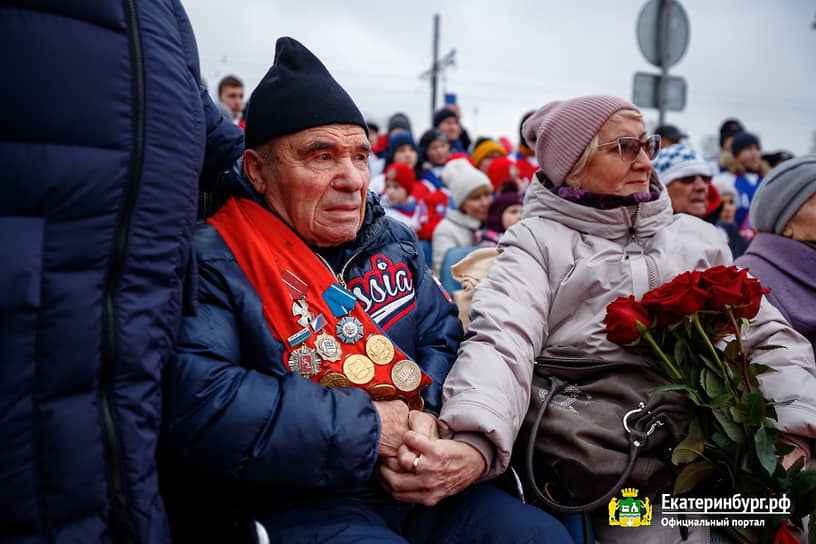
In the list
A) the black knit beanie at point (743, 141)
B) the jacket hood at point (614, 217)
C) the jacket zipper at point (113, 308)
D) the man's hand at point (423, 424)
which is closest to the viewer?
the jacket zipper at point (113, 308)

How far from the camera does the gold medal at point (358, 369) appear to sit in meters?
1.76

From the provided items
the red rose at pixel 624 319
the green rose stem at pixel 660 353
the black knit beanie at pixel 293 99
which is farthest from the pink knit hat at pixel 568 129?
the black knit beanie at pixel 293 99

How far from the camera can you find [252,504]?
166 centimetres

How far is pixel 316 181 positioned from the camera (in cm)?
189

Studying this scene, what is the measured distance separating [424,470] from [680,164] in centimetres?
299

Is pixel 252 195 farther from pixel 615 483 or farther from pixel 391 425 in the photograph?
pixel 615 483

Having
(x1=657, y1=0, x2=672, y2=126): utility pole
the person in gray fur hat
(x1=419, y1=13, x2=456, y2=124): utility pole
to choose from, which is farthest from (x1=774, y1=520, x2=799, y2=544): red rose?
(x1=419, y1=13, x2=456, y2=124): utility pole

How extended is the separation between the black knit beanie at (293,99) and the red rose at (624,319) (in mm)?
1054

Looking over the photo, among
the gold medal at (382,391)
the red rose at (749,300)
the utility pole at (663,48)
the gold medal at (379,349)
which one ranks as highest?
the utility pole at (663,48)

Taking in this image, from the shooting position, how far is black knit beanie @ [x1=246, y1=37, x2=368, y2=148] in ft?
6.07

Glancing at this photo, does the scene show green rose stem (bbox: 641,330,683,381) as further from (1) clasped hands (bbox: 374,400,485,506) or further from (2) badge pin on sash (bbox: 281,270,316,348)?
(2) badge pin on sash (bbox: 281,270,316,348)

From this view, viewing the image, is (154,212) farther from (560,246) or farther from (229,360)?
(560,246)

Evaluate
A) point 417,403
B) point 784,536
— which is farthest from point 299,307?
point 784,536

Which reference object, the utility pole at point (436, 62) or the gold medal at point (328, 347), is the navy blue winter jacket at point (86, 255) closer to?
the gold medal at point (328, 347)
